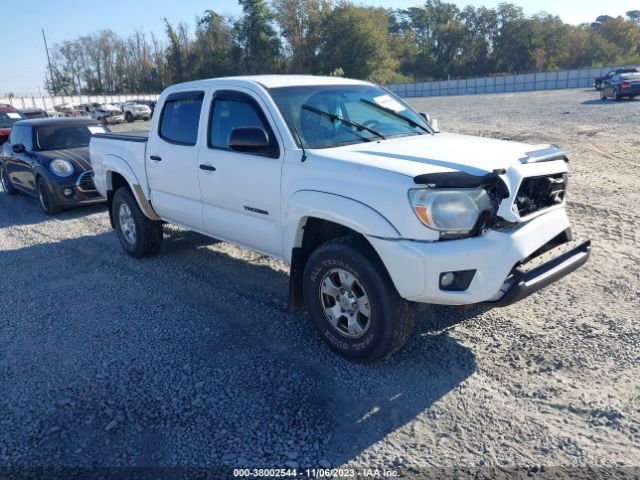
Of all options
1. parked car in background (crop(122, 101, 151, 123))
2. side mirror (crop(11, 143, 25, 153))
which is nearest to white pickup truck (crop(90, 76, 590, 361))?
side mirror (crop(11, 143, 25, 153))

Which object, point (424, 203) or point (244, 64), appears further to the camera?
point (244, 64)

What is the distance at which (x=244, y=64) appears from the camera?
93.4 metres

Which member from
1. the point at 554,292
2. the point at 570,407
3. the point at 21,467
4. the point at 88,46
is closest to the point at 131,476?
the point at 21,467

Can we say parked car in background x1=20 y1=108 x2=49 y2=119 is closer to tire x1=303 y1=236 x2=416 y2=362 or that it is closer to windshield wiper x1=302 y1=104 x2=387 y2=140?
windshield wiper x1=302 y1=104 x2=387 y2=140

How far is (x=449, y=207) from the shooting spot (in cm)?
342

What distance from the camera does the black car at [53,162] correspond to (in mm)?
9258

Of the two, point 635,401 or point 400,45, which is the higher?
point 400,45

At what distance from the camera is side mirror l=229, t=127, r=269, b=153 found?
13.9 ft

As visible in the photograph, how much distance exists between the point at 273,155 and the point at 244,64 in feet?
311

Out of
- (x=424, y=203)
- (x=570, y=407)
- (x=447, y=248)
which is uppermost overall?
(x=424, y=203)

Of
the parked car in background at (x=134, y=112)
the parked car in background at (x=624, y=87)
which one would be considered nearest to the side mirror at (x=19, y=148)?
the parked car in background at (x=624, y=87)

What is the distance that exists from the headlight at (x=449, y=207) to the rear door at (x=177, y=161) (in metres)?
2.61

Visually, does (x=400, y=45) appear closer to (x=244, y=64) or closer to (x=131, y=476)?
(x=244, y=64)

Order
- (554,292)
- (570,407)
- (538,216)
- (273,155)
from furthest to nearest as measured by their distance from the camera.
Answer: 1. (554,292)
2. (273,155)
3. (538,216)
4. (570,407)
